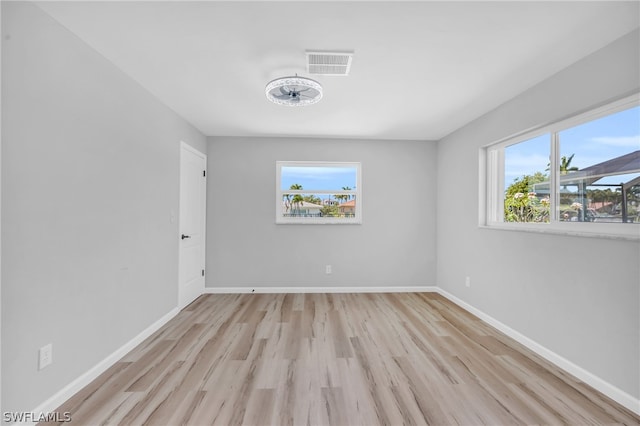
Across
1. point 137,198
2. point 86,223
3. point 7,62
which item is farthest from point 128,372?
point 7,62

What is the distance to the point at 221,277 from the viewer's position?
4391 millimetres

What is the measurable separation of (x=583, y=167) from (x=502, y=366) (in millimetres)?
1761

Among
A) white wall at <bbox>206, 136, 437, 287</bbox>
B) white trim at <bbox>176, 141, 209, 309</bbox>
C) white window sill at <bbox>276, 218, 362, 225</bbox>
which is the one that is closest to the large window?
white wall at <bbox>206, 136, 437, 287</bbox>

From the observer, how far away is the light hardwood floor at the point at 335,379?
1739 millimetres

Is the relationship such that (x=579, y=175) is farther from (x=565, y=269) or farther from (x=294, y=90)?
(x=294, y=90)

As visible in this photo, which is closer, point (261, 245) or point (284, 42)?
point (284, 42)

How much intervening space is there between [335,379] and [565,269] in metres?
2.06

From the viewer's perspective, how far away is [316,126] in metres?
3.88

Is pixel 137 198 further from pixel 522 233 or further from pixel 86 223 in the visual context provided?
pixel 522 233

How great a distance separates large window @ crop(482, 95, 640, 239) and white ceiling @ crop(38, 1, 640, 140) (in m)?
0.51

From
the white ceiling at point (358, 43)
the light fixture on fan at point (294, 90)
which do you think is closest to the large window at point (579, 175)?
the white ceiling at point (358, 43)

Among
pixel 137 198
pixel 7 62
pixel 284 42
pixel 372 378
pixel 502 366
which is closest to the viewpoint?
pixel 7 62

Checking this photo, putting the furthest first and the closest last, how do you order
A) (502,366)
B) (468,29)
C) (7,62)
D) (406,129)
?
(406,129) → (502,366) → (468,29) → (7,62)

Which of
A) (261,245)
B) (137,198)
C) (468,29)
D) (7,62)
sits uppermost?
(468,29)
